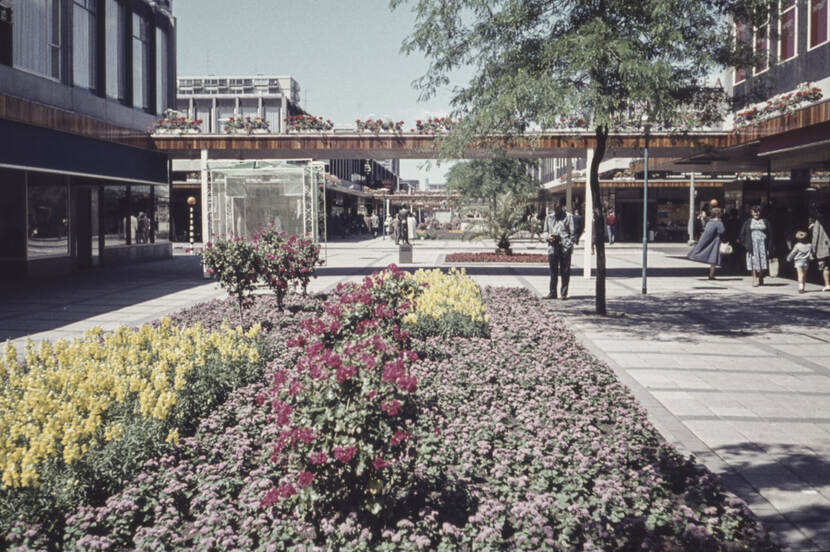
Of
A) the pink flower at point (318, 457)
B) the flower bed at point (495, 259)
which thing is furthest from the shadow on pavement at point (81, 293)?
the flower bed at point (495, 259)

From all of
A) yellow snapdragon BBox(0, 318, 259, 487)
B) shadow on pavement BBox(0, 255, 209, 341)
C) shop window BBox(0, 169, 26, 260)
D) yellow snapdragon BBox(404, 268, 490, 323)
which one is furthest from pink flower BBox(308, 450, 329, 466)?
shop window BBox(0, 169, 26, 260)

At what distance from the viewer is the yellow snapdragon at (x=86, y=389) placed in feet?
14.2

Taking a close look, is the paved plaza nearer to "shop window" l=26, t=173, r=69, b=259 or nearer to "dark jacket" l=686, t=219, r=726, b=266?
"dark jacket" l=686, t=219, r=726, b=266

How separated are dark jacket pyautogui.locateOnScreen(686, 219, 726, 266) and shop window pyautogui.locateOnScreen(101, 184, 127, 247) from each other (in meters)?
18.1

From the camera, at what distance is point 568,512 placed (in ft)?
13.6

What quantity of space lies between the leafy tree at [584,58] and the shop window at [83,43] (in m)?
13.8

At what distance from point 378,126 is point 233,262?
9830 millimetres

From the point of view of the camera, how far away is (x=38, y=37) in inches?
757

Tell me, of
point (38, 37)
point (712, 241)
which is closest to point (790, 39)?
point (712, 241)

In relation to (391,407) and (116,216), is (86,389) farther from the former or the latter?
(116,216)

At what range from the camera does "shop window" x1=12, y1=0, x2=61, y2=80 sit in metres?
18.2

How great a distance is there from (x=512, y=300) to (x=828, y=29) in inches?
438

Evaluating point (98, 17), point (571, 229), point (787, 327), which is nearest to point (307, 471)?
point (787, 327)

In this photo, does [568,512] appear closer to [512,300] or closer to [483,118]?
[483,118]
